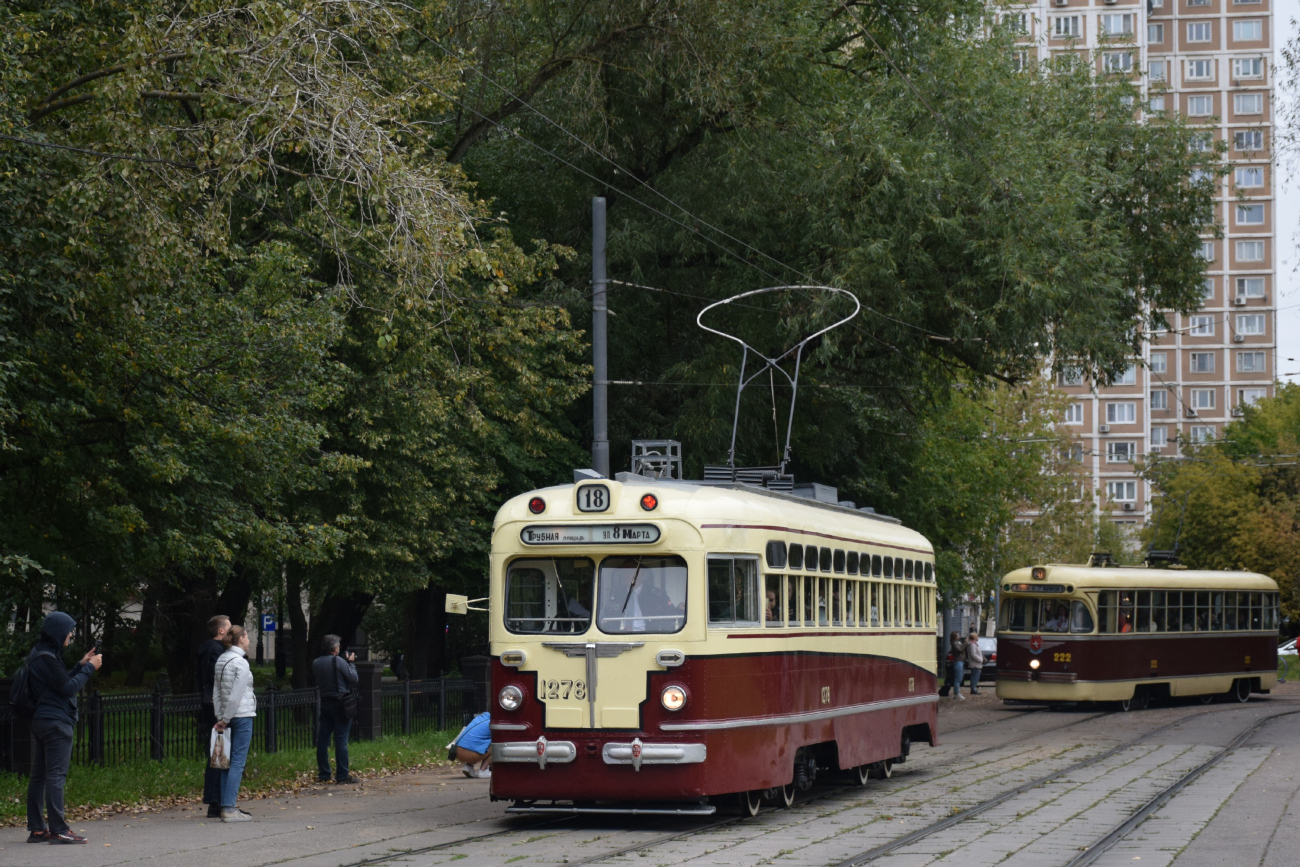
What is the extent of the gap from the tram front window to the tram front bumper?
923mm

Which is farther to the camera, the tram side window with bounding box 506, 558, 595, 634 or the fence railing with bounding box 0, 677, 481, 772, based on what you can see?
the fence railing with bounding box 0, 677, 481, 772

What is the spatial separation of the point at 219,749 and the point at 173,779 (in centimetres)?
310

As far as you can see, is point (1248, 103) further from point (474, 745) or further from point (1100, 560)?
point (474, 745)

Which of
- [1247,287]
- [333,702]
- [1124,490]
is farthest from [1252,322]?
[333,702]

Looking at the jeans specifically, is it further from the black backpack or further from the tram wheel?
the tram wheel

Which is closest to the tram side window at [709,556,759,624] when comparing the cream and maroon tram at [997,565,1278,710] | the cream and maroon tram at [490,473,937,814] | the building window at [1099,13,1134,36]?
the cream and maroon tram at [490,473,937,814]

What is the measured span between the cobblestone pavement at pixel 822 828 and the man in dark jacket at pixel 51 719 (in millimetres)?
281

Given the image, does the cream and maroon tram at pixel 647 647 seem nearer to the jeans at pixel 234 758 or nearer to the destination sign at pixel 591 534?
the destination sign at pixel 591 534

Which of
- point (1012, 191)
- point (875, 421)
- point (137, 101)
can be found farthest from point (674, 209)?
point (137, 101)

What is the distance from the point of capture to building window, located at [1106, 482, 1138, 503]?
346ft

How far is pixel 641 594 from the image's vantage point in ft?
43.8

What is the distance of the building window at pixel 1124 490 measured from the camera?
105 meters

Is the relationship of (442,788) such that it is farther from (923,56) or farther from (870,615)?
(923,56)

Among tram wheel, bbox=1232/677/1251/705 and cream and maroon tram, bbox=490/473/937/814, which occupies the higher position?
cream and maroon tram, bbox=490/473/937/814
